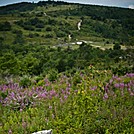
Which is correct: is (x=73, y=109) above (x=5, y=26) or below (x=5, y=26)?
above

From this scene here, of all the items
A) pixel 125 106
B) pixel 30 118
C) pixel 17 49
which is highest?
pixel 125 106

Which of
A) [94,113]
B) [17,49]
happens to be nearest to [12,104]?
[94,113]

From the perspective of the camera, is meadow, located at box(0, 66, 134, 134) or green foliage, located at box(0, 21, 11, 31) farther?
green foliage, located at box(0, 21, 11, 31)

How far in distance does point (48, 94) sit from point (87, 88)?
1315mm

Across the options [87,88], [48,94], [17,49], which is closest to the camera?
[87,88]

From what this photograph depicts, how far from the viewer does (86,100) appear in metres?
7.16

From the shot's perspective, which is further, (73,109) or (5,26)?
(5,26)

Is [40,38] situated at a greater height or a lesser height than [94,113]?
lesser

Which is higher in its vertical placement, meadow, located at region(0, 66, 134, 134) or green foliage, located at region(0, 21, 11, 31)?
meadow, located at region(0, 66, 134, 134)

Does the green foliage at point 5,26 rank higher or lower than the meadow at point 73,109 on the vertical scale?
lower

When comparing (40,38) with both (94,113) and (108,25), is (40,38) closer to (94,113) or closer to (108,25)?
(108,25)

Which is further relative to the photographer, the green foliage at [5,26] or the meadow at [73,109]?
the green foliage at [5,26]

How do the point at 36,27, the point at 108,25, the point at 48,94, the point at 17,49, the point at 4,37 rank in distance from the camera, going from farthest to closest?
the point at 108,25, the point at 36,27, the point at 4,37, the point at 17,49, the point at 48,94

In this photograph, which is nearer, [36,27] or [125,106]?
[125,106]
